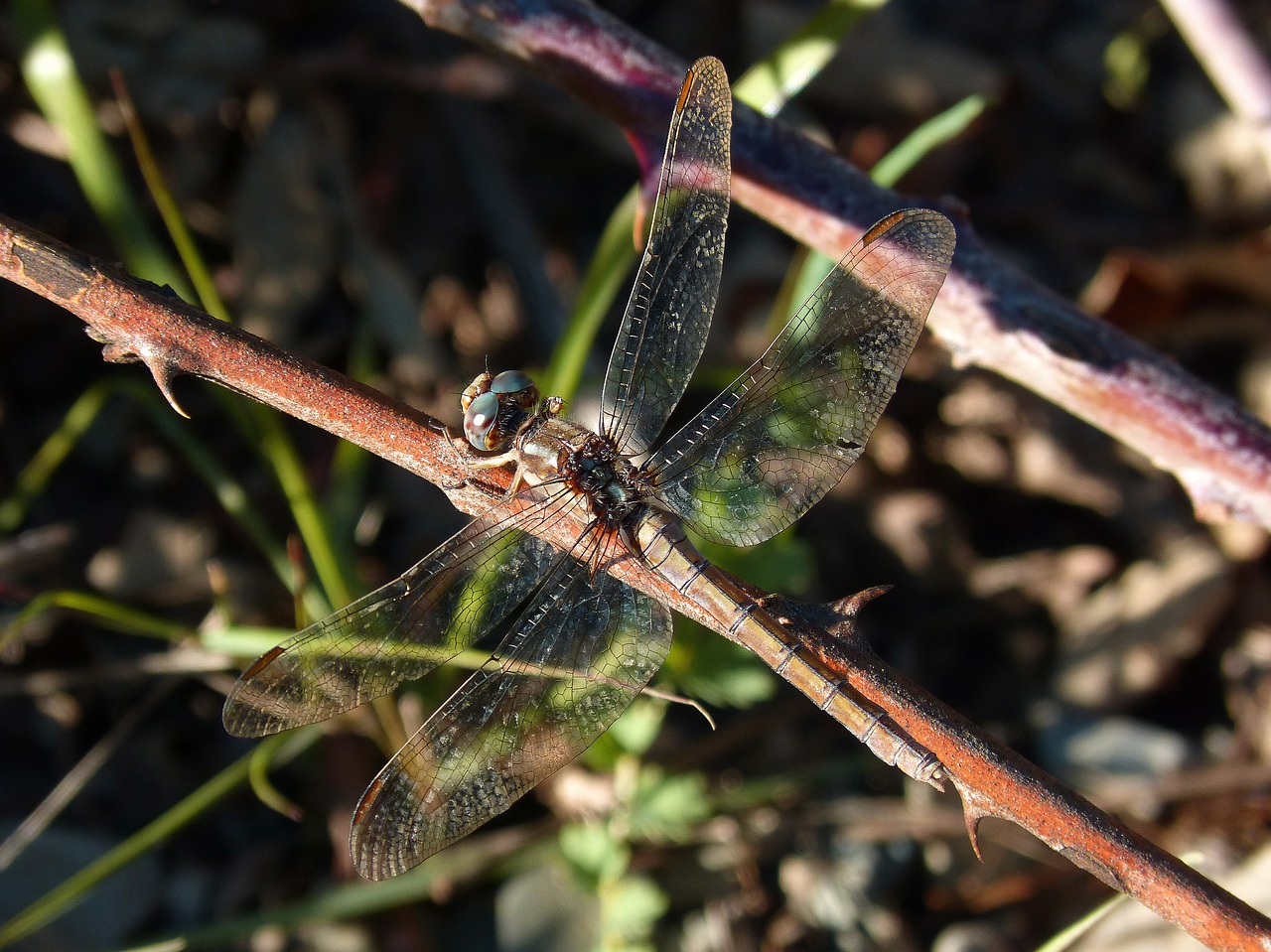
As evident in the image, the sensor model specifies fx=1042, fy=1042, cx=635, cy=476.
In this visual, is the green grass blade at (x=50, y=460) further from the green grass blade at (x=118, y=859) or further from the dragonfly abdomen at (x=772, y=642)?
the dragonfly abdomen at (x=772, y=642)

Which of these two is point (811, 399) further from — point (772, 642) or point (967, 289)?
point (772, 642)

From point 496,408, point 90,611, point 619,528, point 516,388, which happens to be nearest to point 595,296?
point 516,388

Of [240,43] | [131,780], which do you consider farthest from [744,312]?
[131,780]

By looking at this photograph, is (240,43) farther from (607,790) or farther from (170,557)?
(607,790)

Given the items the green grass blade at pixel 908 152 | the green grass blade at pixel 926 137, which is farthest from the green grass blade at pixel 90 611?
the green grass blade at pixel 926 137

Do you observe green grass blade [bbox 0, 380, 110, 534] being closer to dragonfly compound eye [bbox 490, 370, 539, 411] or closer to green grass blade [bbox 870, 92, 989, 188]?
dragonfly compound eye [bbox 490, 370, 539, 411]

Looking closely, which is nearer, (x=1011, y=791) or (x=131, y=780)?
(x=1011, y=791)
